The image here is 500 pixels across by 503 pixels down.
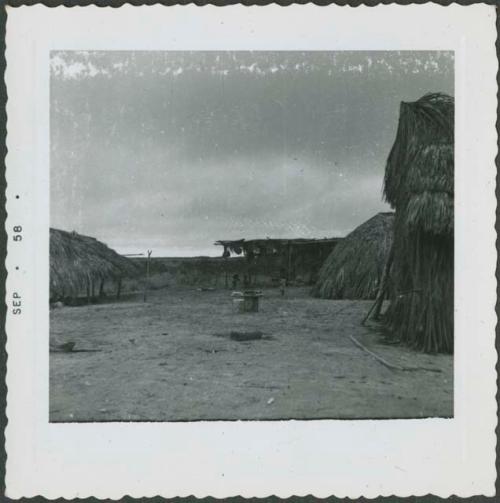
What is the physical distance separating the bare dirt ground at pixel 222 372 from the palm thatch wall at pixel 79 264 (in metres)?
0.21

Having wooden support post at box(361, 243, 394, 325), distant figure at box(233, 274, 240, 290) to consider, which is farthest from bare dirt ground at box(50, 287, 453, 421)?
distant figure at box(233, 274, 240, 290)

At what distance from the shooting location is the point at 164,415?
135 inches

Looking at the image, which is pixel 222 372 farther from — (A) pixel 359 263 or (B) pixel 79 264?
(A) pixel 359 263

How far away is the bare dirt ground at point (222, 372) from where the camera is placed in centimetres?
345

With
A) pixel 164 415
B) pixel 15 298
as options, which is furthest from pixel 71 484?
pixel 15 298

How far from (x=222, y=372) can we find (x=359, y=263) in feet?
5.43

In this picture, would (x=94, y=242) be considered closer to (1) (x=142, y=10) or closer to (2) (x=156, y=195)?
(2) (x=156, y=195)

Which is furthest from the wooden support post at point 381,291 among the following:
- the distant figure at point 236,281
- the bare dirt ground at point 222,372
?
the distant figure at point 236,281

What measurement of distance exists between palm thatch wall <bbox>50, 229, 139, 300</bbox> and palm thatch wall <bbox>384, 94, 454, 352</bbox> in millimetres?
2486

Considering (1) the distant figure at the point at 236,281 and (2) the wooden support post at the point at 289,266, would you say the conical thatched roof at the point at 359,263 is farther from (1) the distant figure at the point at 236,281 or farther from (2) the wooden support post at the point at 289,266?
(1) the distant figure at the point at 236,281

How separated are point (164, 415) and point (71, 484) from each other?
83 cm

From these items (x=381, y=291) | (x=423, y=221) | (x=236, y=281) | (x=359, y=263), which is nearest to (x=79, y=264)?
(x=236, y=281)

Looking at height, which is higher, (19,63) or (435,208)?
(19,63)

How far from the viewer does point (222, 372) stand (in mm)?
3572
